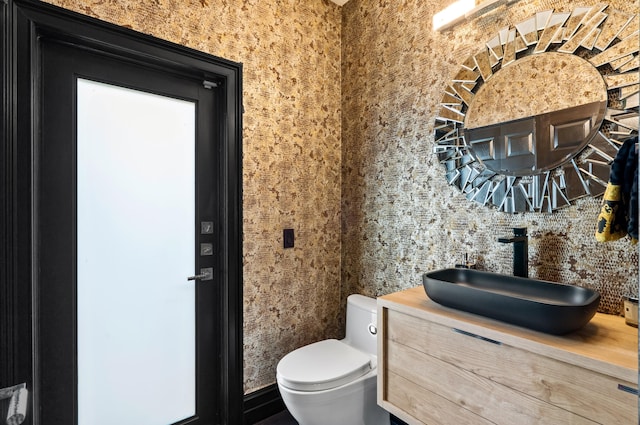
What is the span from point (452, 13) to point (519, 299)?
4.40ft

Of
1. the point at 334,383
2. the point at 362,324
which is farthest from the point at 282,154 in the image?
the point at 334,383

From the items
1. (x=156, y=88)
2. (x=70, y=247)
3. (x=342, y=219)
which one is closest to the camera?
(x=70, y=247)

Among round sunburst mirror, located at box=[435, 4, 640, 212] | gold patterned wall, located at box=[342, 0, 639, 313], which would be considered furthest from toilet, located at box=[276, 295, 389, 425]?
round sunburst mirror, located at box=[435, 4, 640, 212]

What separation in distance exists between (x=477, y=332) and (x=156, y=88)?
1781 millimetres

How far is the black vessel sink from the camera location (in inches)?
35.9

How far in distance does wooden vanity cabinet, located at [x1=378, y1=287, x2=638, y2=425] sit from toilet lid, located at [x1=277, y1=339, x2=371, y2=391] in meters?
0.23

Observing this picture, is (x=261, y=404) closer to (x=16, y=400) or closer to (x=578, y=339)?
(x=16, y=400)

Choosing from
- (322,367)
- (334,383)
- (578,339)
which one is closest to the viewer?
(578,339)

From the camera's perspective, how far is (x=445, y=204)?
1631 millimetres

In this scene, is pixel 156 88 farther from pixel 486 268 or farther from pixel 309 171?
pixel 486 268

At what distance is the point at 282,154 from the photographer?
77.8 inches

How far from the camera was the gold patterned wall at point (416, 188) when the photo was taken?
1223 millimetres

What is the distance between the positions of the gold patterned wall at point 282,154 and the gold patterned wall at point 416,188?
0.13 m

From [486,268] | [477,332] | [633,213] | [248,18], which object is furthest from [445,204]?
[248,18]
